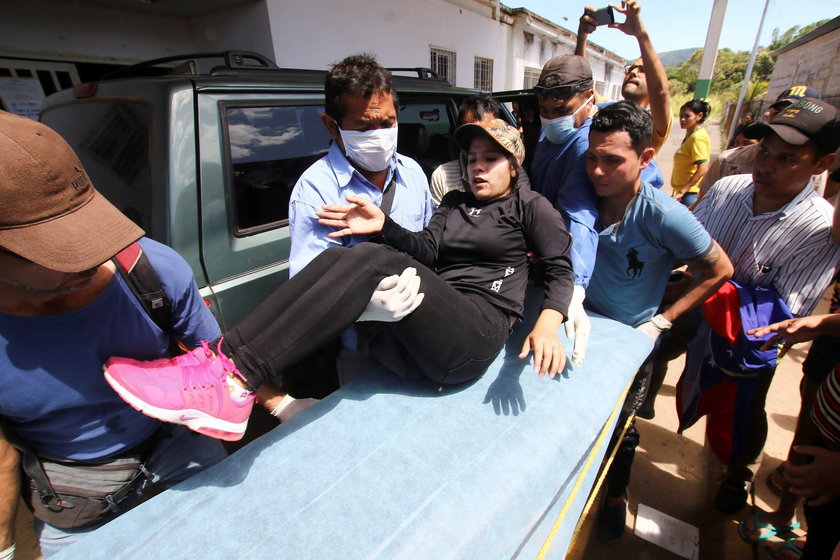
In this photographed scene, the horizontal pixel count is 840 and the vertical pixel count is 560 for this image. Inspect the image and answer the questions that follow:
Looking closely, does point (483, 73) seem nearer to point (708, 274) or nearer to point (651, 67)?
point (651, 67)

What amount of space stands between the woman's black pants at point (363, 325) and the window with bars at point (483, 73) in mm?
11292

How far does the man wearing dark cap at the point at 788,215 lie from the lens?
158 cm

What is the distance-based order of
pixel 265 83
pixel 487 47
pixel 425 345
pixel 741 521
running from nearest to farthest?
pixel 425 345
pixel 265 83
pixel 741 521
pixel 487 47

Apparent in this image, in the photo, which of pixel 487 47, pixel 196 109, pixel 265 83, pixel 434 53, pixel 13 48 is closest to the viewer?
pixel 196 109

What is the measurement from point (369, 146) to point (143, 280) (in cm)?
96

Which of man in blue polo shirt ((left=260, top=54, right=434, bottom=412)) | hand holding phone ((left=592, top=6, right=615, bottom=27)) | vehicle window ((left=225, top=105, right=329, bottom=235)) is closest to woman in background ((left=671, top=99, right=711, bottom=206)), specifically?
hand holding phone ((left=592, top=6, right=615, bottom=27))

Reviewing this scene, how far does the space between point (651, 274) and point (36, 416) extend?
7.34ft

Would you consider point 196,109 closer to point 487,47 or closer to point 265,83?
point 265,83

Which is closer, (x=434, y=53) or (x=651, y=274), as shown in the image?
(x=651, y=274)

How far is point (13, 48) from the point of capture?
14.1 ft

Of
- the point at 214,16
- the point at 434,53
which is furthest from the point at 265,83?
the point at 434,53

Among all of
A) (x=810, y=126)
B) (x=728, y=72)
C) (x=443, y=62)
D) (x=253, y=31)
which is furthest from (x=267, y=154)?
(x=728, y=72)

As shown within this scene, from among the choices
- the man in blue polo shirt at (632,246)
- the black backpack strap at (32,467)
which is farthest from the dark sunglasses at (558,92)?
the black backpack strap at (32,467)

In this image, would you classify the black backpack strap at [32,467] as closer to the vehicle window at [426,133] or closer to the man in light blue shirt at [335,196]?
the man in light blue shirt at [335,196]
